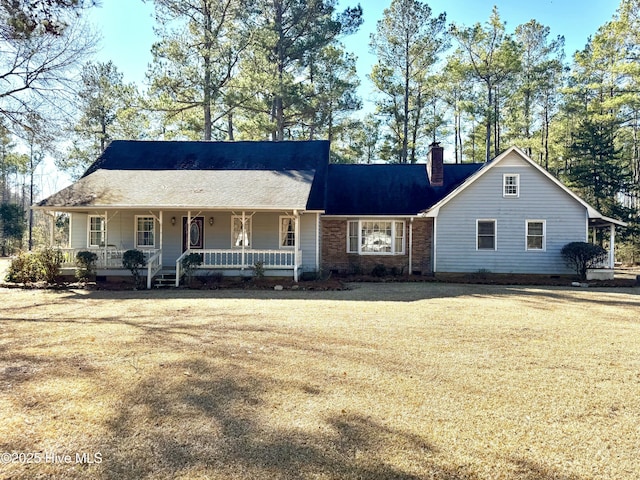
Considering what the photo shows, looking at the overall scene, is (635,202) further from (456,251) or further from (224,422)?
(224,422)

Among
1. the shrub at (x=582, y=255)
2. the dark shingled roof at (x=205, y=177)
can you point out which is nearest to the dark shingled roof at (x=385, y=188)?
the dark shingled roof at (x=205, y=177)

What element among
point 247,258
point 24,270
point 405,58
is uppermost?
point 405,58

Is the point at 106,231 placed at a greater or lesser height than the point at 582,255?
greater

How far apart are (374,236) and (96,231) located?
1180 centimetres

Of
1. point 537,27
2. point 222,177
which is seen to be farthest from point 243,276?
point 537,27

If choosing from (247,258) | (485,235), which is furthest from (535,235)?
(247,258)

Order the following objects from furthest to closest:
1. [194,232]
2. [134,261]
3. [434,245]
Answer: [434,245] < [194,232] < [134,261]

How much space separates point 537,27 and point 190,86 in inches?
1057

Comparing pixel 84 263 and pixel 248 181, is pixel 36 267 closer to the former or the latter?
pixel 84 263

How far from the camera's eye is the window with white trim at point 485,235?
1639cm

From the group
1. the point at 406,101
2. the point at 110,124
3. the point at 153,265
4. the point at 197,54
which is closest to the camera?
the point at 153,265

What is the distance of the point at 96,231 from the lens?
16.4 meters

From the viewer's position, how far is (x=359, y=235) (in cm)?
1723

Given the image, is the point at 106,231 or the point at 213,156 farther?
the point at 213,156
